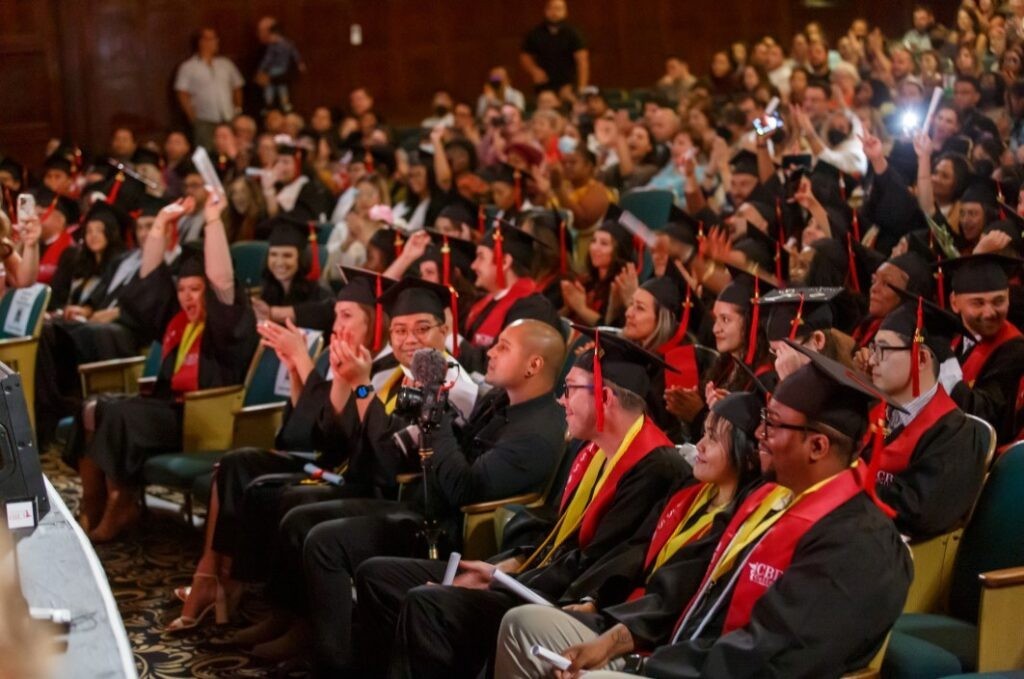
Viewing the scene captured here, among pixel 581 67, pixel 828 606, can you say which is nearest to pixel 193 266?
pixel 828 606

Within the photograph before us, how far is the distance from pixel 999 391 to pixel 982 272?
47 cm

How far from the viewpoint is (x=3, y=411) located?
10.4 ft

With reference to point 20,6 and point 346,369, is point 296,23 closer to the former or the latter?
point 20,6

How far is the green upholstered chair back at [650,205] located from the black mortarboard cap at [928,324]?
4.33 m

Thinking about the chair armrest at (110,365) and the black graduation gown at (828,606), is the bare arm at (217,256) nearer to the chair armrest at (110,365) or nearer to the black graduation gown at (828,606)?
the chair armrest at (110,365)

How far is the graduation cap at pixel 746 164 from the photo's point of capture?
8.93m

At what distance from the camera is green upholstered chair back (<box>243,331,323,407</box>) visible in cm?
653

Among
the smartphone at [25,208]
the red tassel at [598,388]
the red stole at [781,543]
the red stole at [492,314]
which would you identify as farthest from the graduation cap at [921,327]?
the smartphone at [25,208]

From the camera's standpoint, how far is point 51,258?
8969 millimetres

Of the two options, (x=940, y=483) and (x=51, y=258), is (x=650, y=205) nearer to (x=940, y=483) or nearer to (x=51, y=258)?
(x=51, y=258)

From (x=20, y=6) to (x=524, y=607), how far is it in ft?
37.9

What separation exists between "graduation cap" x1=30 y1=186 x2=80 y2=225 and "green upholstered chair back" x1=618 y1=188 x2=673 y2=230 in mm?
3728

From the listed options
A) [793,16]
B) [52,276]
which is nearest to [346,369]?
[52,276]

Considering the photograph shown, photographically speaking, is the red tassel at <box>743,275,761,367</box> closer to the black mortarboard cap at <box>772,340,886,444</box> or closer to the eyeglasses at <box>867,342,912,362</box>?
the eyeglasses at <box>867,342,912,362</box>
